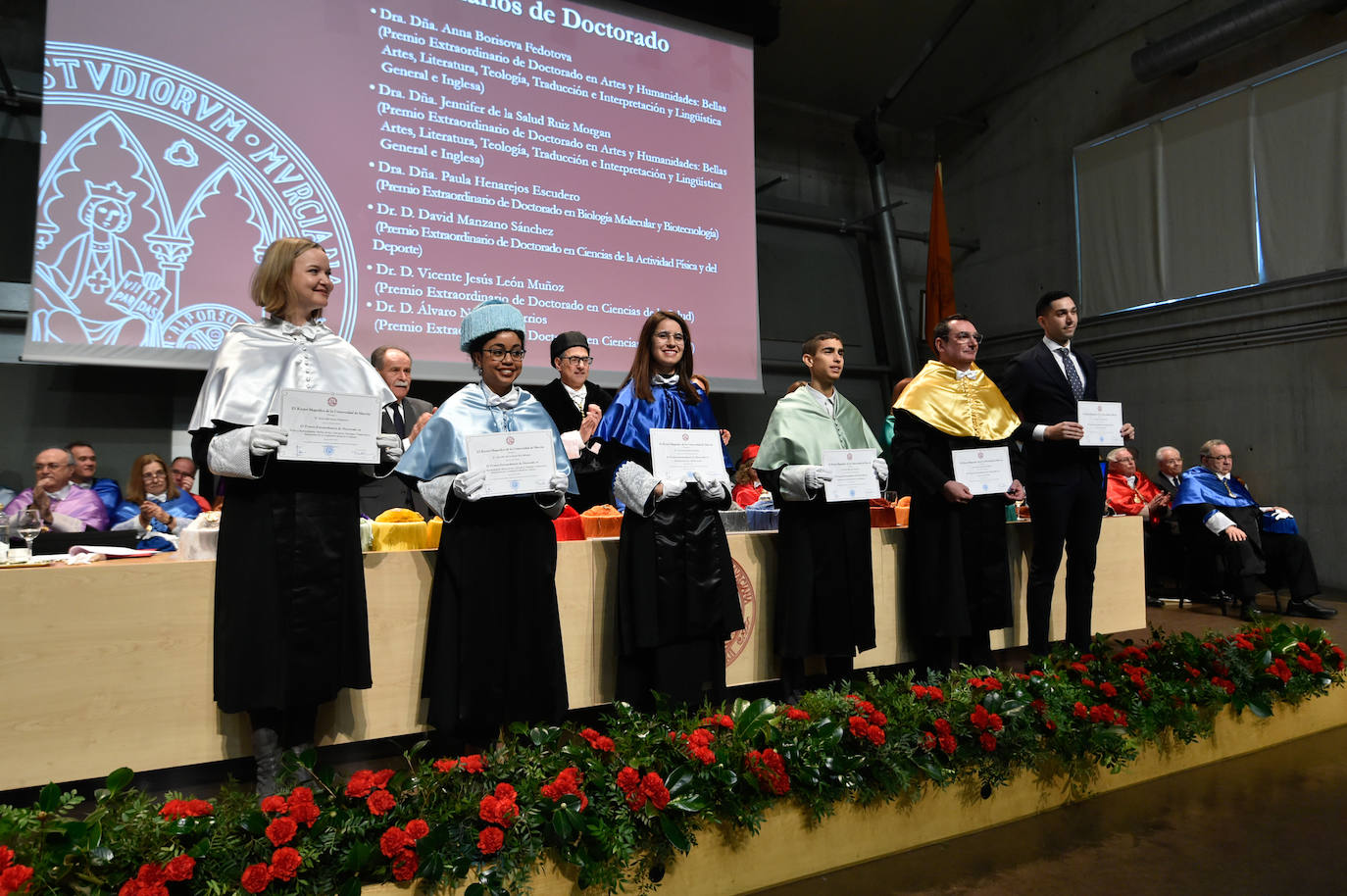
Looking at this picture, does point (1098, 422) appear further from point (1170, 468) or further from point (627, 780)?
point (1170, 468)

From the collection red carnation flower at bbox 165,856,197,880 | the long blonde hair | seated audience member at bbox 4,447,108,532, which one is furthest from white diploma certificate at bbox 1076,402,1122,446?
seated audience member at bbox 4,447,108,532

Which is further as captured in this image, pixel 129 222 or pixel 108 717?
pixel 129 222

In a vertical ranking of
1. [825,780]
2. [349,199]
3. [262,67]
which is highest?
[262,67]

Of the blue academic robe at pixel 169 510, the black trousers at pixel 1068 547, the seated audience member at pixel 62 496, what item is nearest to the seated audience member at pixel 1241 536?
the black trousers at pixel 1068 547

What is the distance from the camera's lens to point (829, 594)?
3.15 meters

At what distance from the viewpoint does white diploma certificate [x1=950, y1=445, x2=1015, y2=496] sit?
11.0 ft

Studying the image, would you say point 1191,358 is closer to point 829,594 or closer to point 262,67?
point 829,594

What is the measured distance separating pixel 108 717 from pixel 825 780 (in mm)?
1930

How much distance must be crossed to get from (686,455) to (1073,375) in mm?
2088

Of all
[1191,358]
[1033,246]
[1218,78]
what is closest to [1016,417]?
[1191,358]

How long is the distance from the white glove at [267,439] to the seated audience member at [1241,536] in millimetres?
5990

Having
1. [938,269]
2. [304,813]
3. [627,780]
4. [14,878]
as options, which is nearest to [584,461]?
[627,780]

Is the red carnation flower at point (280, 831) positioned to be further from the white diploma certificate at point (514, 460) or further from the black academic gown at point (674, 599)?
the black academic gown at point (674, 599)

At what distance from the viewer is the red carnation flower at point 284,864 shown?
5.10 feet
